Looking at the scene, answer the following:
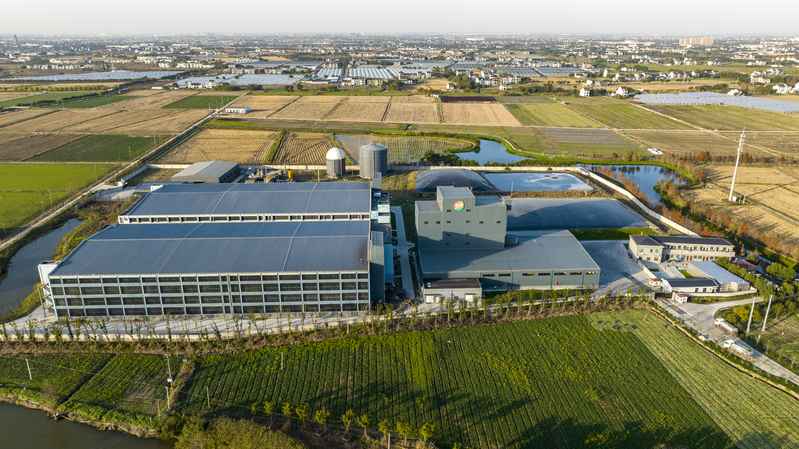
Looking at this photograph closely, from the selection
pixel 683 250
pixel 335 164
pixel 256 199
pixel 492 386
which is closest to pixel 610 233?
pixel 683 250

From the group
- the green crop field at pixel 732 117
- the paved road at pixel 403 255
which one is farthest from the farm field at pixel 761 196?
the green crop field at pixel 732 117

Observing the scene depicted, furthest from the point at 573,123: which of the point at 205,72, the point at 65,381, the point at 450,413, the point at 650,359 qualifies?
the point at 205,72

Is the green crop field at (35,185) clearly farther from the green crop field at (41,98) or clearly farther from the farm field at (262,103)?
the green crop field at (41,98)

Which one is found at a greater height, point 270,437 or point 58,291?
point 58,291

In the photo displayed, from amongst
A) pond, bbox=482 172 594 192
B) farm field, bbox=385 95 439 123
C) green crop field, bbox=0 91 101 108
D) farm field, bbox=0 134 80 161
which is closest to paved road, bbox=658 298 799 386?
pond, bbox=482 172 594 192

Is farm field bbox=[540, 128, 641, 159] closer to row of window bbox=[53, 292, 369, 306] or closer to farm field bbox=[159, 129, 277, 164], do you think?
farm field bbox=[159, 129, 277, 164]

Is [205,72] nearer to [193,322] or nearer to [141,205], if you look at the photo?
[141,205]

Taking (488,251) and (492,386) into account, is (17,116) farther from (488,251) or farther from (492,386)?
(492,386)
